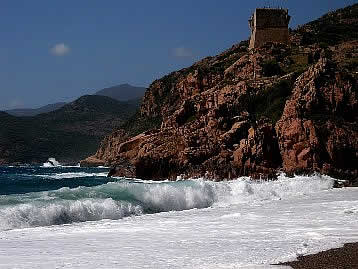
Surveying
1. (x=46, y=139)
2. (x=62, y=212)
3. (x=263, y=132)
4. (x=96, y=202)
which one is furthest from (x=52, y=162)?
(x=62, y=212)

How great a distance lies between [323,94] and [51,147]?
12835 centimetres

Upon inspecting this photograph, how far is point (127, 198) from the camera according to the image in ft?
80.2

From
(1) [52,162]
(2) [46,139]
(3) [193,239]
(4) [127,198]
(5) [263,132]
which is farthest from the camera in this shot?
(2) [46,139]

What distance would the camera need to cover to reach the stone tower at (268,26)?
7656 cm

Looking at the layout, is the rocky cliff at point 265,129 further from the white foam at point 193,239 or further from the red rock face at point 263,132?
the white foam at point 193,239

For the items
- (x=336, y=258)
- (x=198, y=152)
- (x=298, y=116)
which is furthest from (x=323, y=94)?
(x=336, y=258)

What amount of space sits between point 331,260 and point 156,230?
6.42 m

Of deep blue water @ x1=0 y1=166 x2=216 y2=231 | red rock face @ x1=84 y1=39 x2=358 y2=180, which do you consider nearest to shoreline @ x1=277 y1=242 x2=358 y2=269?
deep blue water @ x1=0 y1=166 x2=216 y2=231

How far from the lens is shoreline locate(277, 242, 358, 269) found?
10047 millimetres

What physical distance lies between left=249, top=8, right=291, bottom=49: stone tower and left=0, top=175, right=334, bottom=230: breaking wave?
1750 inches

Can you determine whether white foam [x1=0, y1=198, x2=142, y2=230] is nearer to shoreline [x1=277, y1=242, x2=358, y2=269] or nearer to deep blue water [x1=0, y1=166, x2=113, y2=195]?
shoreline [x1=277, y1=242, x2=358, y2=269]

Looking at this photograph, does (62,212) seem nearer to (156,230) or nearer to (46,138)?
(156,230)

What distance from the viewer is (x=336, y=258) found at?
1068 centimetres

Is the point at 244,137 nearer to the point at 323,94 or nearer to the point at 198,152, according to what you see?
the point at 198,152
